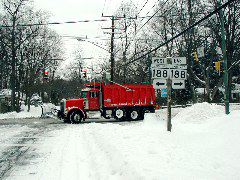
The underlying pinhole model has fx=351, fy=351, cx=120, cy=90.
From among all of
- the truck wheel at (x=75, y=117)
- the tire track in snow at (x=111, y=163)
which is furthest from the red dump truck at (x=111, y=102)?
the tire track in snow at (x=111, y=163)

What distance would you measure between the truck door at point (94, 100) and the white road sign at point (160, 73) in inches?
605

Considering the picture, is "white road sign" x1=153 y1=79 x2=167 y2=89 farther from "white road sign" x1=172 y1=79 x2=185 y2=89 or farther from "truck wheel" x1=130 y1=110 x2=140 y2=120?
"truck wheel" x1=130 y1=110 x2=140 y2=120

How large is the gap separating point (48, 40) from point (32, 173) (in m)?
53.8

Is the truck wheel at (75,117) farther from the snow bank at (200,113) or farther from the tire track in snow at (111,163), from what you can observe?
the tire track in snow at (111,163)

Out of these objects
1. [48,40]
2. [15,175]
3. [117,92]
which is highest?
[48,40]

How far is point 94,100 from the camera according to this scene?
27.0m

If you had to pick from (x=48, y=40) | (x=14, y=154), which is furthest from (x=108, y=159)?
(x=48, y=40)

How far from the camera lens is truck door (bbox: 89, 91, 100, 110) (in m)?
26.9

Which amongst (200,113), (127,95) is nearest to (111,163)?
(200,113)

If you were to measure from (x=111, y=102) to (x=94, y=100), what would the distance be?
1.36 meters

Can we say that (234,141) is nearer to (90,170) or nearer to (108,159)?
(108,159)

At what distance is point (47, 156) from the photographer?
1034 centimetres

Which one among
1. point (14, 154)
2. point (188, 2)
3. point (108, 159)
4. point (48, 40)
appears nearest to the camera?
point (108, 159)

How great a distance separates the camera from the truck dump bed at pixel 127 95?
27328mm
